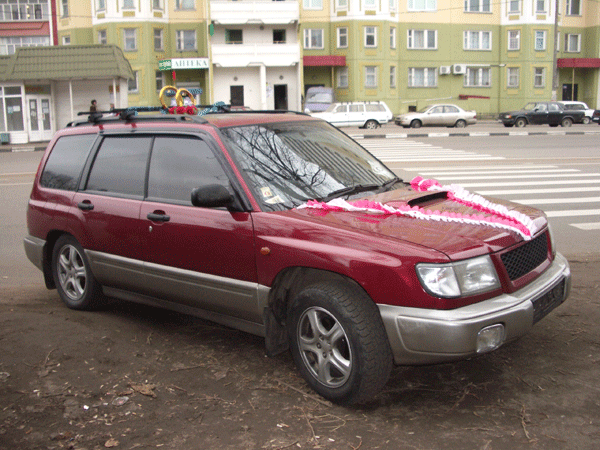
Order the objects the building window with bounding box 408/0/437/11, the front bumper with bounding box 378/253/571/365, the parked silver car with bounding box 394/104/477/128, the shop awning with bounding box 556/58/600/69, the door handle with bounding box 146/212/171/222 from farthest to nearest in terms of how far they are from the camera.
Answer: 1. the shop awning with bounding box 556/58/600/69
2. the building window with bounding box 408/0/437/11
3. the parked silver car with bounding box 394/104/477/128
4. the door handle with bounding box 146/212/171/222
5. the front bumper with bounding box 378/253/571/365

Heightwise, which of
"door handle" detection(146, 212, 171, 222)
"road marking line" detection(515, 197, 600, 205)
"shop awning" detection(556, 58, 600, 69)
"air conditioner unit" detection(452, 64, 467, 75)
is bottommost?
"road marking line" detection(515, 197, 600, 205)

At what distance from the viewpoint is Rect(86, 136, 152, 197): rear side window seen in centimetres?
501

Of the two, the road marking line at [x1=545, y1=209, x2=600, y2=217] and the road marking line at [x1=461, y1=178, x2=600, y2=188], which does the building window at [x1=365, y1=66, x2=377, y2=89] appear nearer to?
the road marking line at [x1=461, y1=178, x2=600, y2=188]

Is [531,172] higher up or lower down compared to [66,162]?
lower down

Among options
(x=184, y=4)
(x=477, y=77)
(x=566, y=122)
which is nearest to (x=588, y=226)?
(x=566, y=122)

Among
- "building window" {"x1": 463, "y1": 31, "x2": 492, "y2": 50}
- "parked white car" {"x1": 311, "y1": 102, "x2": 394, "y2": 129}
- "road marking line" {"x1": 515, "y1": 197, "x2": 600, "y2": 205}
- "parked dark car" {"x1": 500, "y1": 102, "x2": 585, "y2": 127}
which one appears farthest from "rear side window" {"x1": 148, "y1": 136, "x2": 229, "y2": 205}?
"building window" {"x1": 463, "y1": 31, "x2": 492, "y2": 50}

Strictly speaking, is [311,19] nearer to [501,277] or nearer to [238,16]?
[238,16]

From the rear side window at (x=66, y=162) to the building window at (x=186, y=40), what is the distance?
44.1 meters

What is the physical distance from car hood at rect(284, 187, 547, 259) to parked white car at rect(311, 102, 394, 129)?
108 ft

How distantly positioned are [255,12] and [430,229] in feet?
148

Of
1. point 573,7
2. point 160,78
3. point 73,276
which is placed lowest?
point 73,276

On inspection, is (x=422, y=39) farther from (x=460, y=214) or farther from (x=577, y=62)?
(x=460, y=214)

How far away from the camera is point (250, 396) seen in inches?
156

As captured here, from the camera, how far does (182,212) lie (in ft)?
15.0
